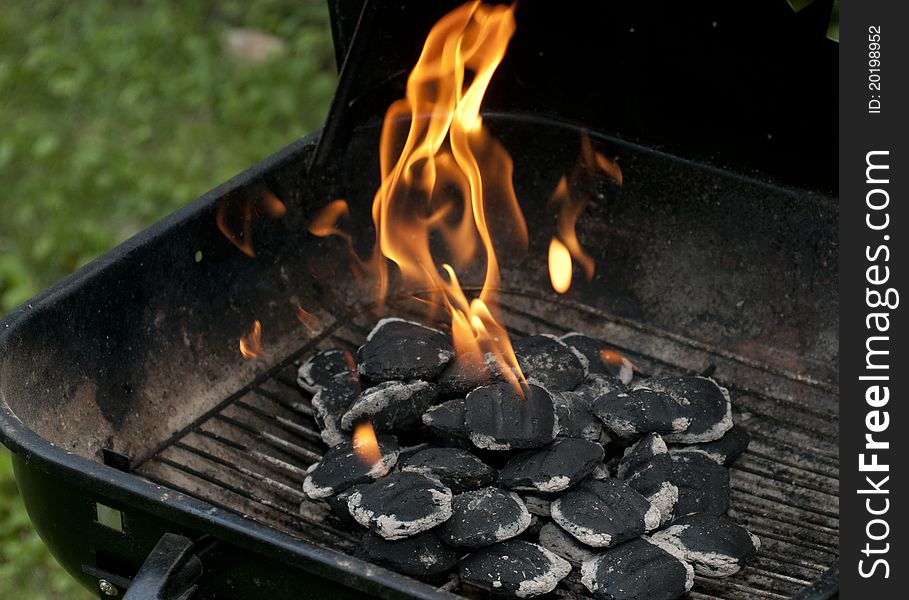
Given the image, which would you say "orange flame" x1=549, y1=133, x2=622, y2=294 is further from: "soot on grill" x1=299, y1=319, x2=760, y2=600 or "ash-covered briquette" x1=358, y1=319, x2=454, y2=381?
"ash-covered briquette" x1=358, y1=319, x2=454, y2=381

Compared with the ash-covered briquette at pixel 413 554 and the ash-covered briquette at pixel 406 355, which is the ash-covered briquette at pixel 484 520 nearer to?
the ash-covered briquette at pixel 413 554

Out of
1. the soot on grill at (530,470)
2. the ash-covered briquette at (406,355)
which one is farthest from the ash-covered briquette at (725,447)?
the ash-covered briquette at (406,355)

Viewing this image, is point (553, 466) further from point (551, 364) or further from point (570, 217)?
point (570, 217)

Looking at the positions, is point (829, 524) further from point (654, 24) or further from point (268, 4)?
point (268, 4)

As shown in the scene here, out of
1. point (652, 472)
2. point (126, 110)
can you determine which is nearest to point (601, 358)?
point (652, 472)

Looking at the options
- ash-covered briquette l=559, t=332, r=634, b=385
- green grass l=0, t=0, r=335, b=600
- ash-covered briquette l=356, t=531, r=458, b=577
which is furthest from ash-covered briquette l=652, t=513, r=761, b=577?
green grass l=0, t=0, r=335, b=600

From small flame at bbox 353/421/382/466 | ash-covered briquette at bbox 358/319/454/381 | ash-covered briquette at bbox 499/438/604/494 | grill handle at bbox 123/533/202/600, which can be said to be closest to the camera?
grill handle at bbox 123/533/202/600

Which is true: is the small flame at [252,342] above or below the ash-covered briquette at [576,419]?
below

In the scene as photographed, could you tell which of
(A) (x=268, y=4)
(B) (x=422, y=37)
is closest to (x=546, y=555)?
(B) (x=422, y=37)
